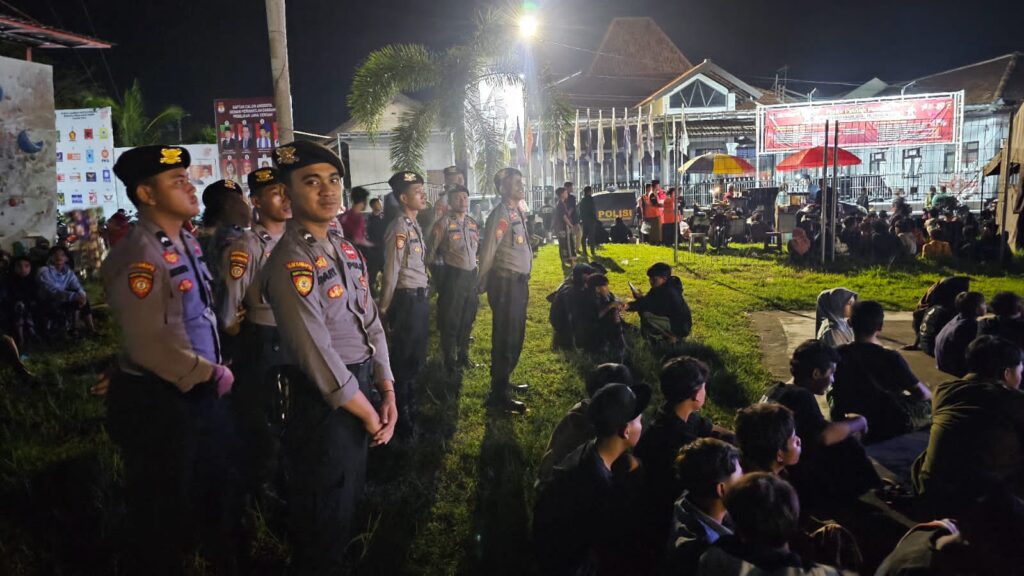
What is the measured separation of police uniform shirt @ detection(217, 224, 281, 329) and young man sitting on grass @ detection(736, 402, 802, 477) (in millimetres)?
2664

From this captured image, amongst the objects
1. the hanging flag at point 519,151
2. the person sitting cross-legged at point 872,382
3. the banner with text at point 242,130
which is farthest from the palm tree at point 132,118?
the person sitting cross-legged at point 872,382

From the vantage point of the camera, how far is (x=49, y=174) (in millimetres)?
13953

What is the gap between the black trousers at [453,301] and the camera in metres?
6.96

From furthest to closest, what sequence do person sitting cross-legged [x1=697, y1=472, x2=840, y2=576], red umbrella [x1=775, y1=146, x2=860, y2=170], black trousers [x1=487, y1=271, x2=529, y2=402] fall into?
red umbrella [x1=775, y1=146, x2=860, y2=170] < black trousers [x1=487, y1=271, x2=529, y2=402] < person sitting cross-legged [x1=697, y1=472, x2=840, y2=576]

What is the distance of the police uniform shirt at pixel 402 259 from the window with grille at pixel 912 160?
29.5 meters

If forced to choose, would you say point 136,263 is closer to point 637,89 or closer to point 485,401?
point 485,401

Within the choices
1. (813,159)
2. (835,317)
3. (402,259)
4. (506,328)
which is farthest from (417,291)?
(813,159)

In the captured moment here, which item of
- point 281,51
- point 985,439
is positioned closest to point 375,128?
point 281,51

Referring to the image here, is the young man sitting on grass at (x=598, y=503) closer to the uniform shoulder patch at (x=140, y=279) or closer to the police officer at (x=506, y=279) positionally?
the uniform shoulder patch at (x=140, y=279)

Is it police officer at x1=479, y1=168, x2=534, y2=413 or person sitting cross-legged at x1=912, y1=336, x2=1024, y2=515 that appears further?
police officer at x1=479, y1=168, x2=534, y2=413

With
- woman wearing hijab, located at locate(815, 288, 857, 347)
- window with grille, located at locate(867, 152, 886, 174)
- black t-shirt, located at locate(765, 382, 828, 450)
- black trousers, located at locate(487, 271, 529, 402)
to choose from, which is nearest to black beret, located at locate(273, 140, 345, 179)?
black t-shirt, located at locate(765, 382, 828, 450)

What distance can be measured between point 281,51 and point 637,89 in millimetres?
35095

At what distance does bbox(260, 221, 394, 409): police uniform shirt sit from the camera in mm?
2596

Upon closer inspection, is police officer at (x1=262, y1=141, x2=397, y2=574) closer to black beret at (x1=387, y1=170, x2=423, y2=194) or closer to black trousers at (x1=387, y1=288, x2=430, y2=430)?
black trousers at (x1=387, y1=288, x2=430, y2=430)
